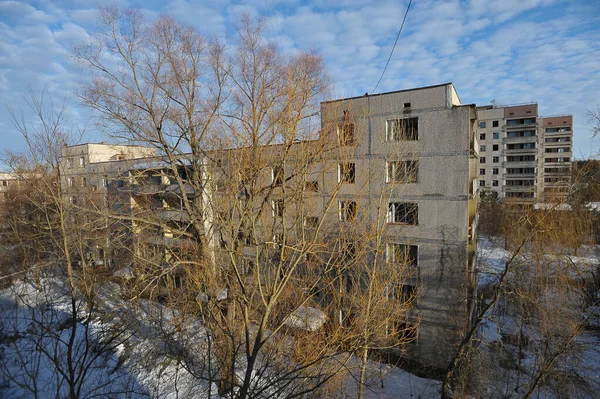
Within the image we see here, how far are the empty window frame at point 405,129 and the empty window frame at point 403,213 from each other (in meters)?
2.56

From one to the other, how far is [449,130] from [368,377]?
29.7 feet

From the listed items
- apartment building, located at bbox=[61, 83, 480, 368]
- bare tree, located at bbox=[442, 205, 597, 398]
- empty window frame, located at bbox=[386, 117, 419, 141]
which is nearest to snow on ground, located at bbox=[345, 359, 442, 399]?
apartment building, located at bbox=[61, 83, 480, 368]

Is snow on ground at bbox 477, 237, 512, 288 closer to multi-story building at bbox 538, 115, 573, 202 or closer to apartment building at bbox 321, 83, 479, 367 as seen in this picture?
apartment building at bbox 321, 83, 479, 367

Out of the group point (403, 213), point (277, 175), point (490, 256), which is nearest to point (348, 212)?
point (403, 213)

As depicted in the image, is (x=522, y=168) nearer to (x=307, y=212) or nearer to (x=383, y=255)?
(x=383, y=255)

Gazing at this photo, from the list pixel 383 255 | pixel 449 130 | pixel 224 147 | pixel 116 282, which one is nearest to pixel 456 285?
pixel 383 255

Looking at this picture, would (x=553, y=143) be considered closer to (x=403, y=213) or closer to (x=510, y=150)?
(x=510, y=150)

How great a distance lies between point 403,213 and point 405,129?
334 centimetres

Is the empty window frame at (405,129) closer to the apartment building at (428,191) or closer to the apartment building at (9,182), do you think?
the apartment building at (428,191)

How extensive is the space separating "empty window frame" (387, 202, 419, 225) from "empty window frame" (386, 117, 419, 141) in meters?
2.56

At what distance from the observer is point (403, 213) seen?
12.8 meters

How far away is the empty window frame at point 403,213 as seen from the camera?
12.3m

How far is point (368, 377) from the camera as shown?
34.4 ft

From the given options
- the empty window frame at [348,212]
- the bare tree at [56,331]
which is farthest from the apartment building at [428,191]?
the bare tree at [56,331]
